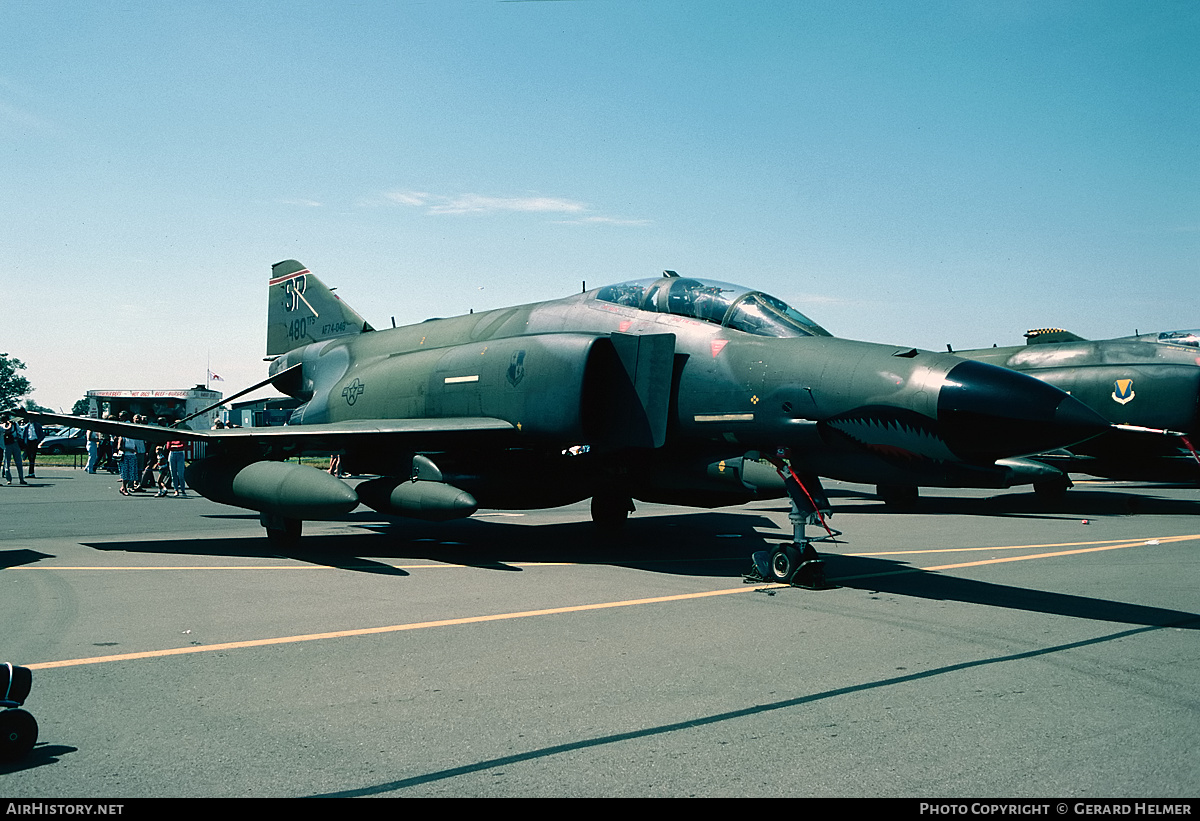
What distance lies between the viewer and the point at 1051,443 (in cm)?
634

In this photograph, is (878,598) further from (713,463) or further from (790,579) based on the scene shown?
(713,463)

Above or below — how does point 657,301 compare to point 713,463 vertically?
above

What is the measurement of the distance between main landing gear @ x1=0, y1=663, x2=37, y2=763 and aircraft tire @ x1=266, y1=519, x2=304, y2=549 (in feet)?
24.3

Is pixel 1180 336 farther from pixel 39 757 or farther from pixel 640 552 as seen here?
pixel 39 757

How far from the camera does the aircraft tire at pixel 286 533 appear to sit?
10797 millimetres

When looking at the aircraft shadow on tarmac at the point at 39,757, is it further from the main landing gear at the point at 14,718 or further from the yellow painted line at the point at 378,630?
the yellow painted line at the point at 378,630

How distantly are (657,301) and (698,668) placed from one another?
5.18 m

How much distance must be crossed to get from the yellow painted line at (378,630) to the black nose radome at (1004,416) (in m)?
2.12

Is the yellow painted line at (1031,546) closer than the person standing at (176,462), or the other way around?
the yellow painted line at (1031,546)

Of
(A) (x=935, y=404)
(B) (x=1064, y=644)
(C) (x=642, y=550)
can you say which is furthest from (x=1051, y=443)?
(C) (x=642, y=550)

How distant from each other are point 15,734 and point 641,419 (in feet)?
19.8

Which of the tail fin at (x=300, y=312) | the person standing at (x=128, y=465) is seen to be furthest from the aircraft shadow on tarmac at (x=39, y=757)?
the person standing at (x=128, y=465)

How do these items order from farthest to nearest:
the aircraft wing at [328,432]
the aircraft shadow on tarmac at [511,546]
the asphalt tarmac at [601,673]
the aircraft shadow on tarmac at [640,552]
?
the aircraft wing at [328,432], the aircraft shadow on tarmac at [511,546], the aircraft shadow on tarmac at [640,552], the asphalt tarmac at [601,673]

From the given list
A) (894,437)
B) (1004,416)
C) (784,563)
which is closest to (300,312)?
(784,563)
